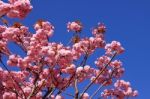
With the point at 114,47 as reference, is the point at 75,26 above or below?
above

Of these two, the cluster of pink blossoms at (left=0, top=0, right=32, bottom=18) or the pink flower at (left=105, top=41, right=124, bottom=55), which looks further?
the pink flower at (left=105, top=41, right=124, bottom=55)

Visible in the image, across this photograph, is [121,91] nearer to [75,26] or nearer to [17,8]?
[75,26]

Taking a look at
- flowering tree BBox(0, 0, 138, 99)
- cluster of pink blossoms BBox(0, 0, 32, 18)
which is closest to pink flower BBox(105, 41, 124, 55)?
flowering tree BBox(0, 0, 138, 99)

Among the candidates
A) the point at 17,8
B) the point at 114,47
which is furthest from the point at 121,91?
the point at 17,8

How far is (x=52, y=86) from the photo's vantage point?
11.1 m

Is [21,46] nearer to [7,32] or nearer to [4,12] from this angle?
[7,32]

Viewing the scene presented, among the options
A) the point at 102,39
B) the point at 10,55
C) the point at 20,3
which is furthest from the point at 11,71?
the point at 102,39

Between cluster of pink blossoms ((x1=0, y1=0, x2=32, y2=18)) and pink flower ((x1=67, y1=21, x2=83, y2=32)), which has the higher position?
pink flower ((x1=67, y1=21, x2=83, y2=32))

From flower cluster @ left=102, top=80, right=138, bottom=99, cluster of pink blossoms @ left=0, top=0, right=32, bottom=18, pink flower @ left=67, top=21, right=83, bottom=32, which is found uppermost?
pink flower @ left=67, top=21, right=83, bottom=32

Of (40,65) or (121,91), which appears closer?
(40,65)

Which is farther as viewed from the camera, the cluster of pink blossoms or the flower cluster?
the flower cluster

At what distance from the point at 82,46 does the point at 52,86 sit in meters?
2.28

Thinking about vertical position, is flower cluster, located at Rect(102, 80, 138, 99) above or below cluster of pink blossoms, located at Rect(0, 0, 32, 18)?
above

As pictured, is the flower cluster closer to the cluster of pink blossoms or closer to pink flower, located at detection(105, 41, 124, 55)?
pink flower, located at detection(105, 41, 124, 55)
